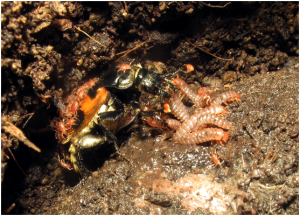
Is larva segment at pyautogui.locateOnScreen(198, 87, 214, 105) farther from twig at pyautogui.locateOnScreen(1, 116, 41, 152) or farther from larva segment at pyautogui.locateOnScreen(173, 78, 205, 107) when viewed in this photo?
twig at pyautogui.locateOnScreen(1, 116, 41, 152)

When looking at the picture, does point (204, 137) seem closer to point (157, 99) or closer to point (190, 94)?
point (190, 94)

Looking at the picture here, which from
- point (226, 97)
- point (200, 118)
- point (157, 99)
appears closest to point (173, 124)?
point (200, 118)

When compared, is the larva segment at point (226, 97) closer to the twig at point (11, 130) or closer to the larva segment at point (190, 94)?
the larva segment at point (190, 94)

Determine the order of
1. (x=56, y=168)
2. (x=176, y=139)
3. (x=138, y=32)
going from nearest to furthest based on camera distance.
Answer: (x=176, y=139)
(x=138, y=32)
(x=56, y=168)

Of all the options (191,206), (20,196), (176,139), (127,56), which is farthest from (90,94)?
(191,206)

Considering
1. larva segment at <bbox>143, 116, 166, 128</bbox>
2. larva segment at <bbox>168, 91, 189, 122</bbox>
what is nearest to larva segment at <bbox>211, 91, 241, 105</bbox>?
larva segment at <bbox>168, 91, 189, 122</bbox>

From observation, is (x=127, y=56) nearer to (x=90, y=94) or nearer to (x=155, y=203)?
(x=90, y=94)

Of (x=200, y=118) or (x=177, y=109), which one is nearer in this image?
(x=200, y=118)
